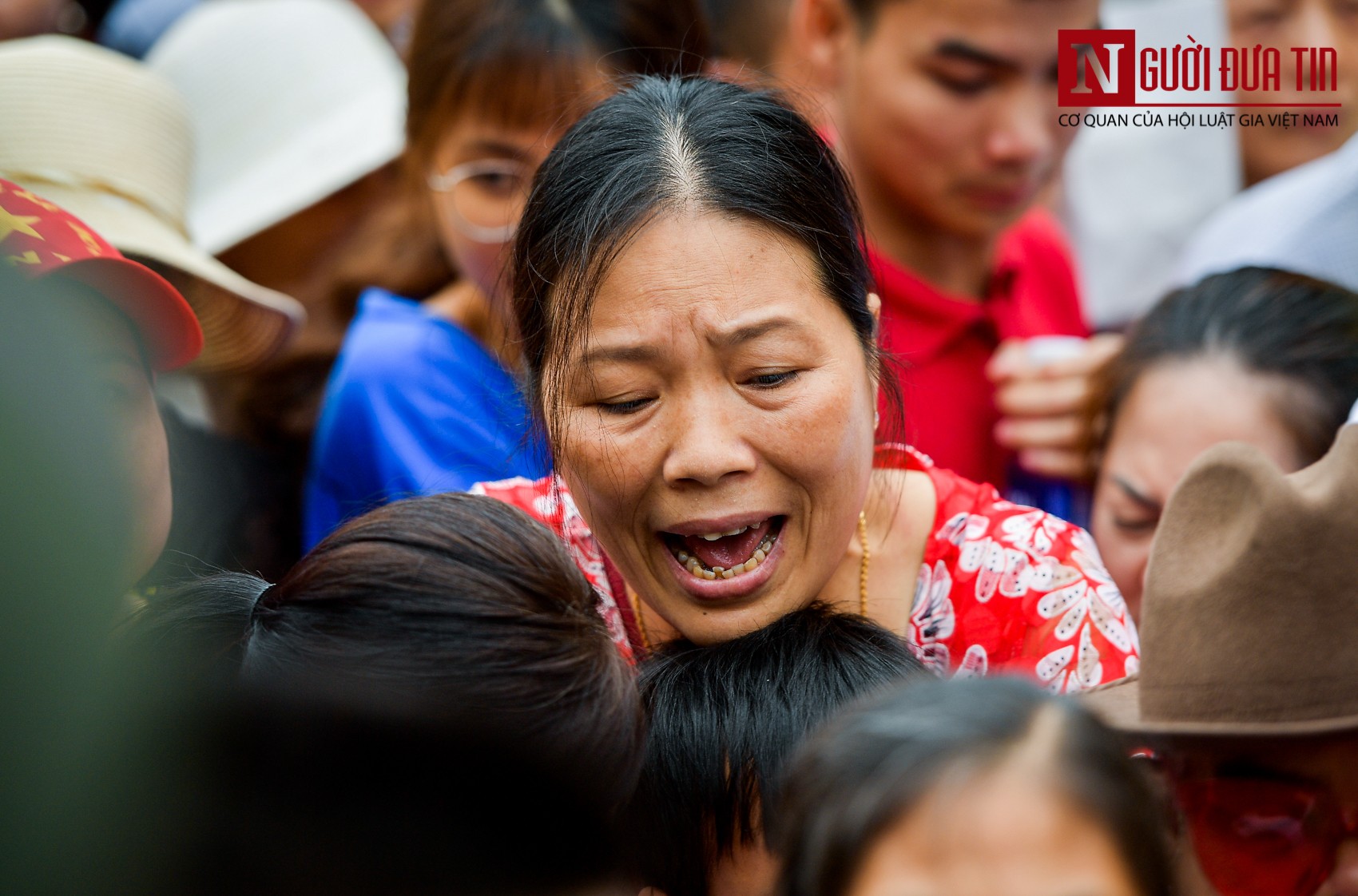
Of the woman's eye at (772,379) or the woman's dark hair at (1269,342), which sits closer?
the woman's eye at (772,379)

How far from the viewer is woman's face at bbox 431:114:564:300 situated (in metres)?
2.61

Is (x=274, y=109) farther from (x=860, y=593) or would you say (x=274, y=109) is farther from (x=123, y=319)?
(x=860, y=593)

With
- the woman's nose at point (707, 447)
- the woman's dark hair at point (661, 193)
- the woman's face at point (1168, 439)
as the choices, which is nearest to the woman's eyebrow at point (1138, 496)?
the woman's face at point (1168, 439)

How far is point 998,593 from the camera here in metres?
1.89

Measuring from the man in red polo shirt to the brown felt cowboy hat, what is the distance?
3.45 feet

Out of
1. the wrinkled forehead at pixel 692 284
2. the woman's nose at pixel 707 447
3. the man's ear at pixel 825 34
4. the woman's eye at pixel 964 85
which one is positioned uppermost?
the man's ear at pixel 825 34

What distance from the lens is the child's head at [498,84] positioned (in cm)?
260

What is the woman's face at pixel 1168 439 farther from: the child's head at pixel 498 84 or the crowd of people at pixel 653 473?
the child's head at pixel 498 84

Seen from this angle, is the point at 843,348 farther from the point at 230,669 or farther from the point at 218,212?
the point at 218,212

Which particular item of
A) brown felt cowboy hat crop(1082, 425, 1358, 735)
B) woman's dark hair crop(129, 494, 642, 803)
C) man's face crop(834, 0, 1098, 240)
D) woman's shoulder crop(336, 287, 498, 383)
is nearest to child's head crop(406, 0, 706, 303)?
woman's shoulder crop(336, 287, 498, 383)

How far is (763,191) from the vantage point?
1735 mm

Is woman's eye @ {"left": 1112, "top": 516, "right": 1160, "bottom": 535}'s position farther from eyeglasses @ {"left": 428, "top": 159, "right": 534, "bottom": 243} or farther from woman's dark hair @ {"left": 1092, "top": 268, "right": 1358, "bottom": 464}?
eyeglasses @ {"left": 428, "top": 159, "right": 534, "bottom": 243}

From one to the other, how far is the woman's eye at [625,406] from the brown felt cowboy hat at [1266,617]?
67 cm

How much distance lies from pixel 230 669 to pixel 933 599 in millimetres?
1087
